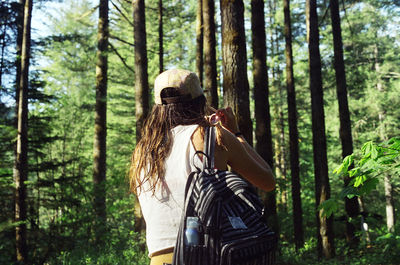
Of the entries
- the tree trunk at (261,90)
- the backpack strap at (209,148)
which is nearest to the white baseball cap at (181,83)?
the backpack strap at (209,148)

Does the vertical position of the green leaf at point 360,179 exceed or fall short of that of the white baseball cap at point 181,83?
it falls short

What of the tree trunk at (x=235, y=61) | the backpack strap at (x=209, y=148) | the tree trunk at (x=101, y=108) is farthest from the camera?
the tree trunk at (x=101, y=108)

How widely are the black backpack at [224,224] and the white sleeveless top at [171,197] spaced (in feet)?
0.42

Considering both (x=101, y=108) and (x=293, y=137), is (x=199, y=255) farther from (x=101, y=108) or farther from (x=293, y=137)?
(x=293, y=137)

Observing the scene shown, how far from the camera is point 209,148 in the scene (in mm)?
1868

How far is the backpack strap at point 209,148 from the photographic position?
6.07 feet

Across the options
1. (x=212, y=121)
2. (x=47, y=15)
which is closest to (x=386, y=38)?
(x=47, y=15)

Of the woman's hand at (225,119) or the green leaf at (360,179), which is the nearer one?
the woman's hand at (225,119)

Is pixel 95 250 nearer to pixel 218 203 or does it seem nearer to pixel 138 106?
pixel 138 106

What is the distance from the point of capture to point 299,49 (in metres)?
29.6

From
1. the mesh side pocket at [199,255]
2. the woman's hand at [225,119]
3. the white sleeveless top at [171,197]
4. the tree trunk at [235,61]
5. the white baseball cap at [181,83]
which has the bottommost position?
the mesh side pocket at [199,255]

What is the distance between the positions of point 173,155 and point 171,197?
0.22m

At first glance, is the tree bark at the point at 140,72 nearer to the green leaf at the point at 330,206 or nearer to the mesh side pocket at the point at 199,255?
the green leaf at the point at 330,206

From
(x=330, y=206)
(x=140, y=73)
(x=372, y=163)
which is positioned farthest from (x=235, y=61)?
(x=140, y=73)
